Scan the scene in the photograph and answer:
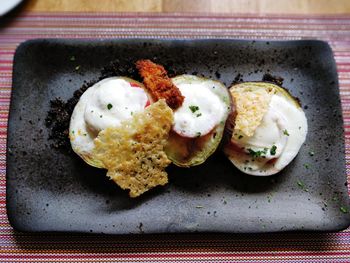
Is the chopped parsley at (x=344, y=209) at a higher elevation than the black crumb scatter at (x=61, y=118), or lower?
lower

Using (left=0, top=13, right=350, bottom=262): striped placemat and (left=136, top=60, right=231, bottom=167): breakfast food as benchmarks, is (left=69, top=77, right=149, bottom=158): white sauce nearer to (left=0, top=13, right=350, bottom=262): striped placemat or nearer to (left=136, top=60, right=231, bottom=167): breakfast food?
(left=136, top=60, right=231, bottom=167): breakfast food

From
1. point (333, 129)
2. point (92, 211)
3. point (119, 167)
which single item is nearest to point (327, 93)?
point (333, 129)

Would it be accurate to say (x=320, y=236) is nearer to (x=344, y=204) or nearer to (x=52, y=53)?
(x=344, y=204)

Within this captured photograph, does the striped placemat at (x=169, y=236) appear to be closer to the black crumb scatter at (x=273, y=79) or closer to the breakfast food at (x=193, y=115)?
the black crumb scatter at (x=273, y=79)

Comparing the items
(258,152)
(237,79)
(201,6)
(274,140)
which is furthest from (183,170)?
(201,6)

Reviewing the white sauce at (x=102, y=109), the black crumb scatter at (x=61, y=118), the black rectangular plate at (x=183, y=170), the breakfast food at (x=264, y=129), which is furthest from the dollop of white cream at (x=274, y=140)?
the black crumb scatter at (x=61, y=118)

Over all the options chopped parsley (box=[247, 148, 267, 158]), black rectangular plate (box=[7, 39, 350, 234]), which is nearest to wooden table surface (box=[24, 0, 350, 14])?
black rectangular plate (box=[7, 39, 350, 234])
